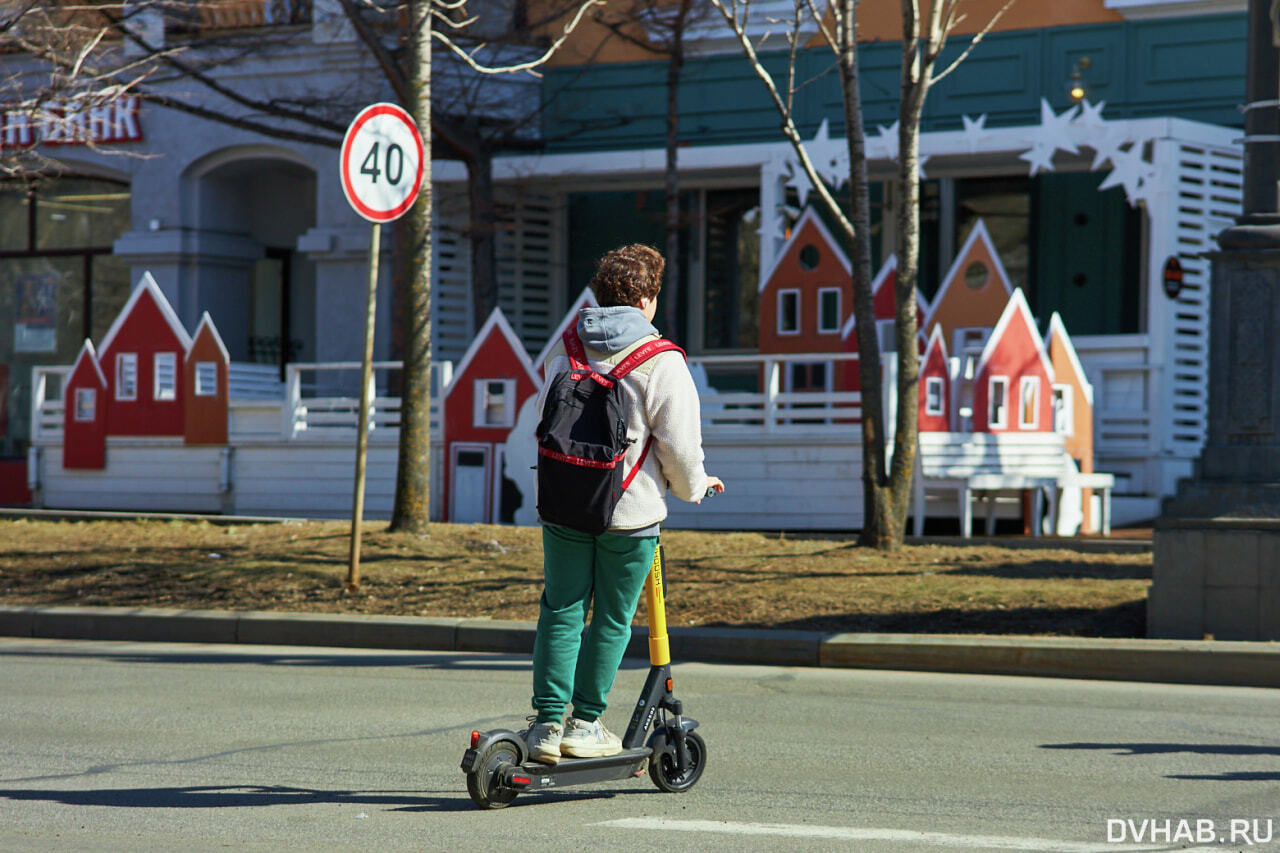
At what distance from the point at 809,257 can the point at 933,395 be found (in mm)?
4374

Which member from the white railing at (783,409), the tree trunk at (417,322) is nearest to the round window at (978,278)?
the white railing at (783,409)

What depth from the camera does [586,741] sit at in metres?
5.09

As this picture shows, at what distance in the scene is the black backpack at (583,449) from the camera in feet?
16.2

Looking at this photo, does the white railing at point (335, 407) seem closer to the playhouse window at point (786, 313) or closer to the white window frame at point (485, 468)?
the white window frame at point (485, 468)

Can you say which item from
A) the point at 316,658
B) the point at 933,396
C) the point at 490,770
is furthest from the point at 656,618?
the point at 933,396

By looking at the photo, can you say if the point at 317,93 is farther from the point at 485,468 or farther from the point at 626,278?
the point at 626,278

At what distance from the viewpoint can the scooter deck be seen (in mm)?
4984

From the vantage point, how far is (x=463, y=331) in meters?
22.4

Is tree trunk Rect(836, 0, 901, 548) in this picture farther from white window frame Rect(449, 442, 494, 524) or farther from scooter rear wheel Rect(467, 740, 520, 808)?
scooter rear wheel Rect(467, 740, 520, 808)

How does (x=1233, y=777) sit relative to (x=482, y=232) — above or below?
below

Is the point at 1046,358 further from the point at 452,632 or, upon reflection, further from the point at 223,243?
the point at 223,243

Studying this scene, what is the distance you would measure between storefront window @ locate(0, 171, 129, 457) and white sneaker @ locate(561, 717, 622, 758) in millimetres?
21880

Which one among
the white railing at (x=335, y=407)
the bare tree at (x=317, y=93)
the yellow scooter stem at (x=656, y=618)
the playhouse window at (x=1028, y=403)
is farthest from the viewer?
the white railing at (x=335, y=407)

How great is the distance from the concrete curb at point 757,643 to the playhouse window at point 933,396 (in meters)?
5.67
